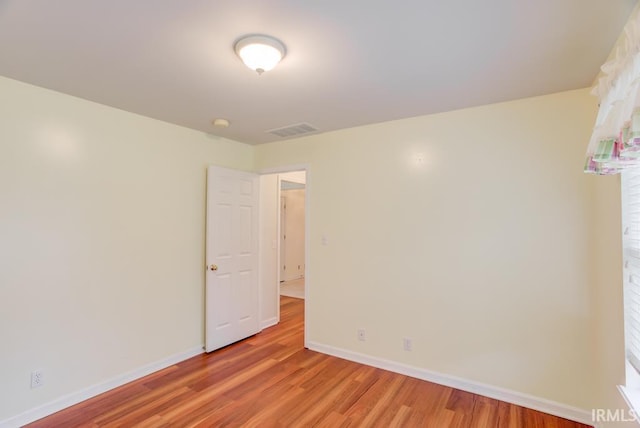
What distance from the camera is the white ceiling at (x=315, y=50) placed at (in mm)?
1531

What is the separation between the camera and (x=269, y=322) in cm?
446

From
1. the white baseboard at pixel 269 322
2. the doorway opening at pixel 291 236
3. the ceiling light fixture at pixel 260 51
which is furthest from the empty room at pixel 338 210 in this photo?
the doorway opening at pixel 291 236

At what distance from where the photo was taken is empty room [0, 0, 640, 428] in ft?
5.51

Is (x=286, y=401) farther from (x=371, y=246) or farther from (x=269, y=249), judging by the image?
(x=269, y=249)

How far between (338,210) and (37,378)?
2871 millimetres

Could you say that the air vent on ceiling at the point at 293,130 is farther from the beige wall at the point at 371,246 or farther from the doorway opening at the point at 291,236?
the doorway opening at the point at 291,236

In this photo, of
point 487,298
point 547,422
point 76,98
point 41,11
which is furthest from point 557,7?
point 76,98

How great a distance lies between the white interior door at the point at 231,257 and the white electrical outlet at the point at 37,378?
141 centimetres

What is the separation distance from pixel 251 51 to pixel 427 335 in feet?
8.97

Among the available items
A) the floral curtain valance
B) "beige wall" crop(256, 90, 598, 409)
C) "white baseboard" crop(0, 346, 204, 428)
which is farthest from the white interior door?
the floral curtain valance

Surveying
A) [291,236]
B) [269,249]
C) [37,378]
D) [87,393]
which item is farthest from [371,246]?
[291,236]

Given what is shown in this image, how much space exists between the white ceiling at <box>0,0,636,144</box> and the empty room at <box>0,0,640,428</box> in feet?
0.06

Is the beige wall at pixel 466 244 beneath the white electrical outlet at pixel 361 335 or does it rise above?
above

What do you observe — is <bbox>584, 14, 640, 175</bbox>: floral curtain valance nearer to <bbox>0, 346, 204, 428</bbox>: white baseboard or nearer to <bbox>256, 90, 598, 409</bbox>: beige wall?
<bbox>256, 90, 598, 409</bbox>: beige wall
